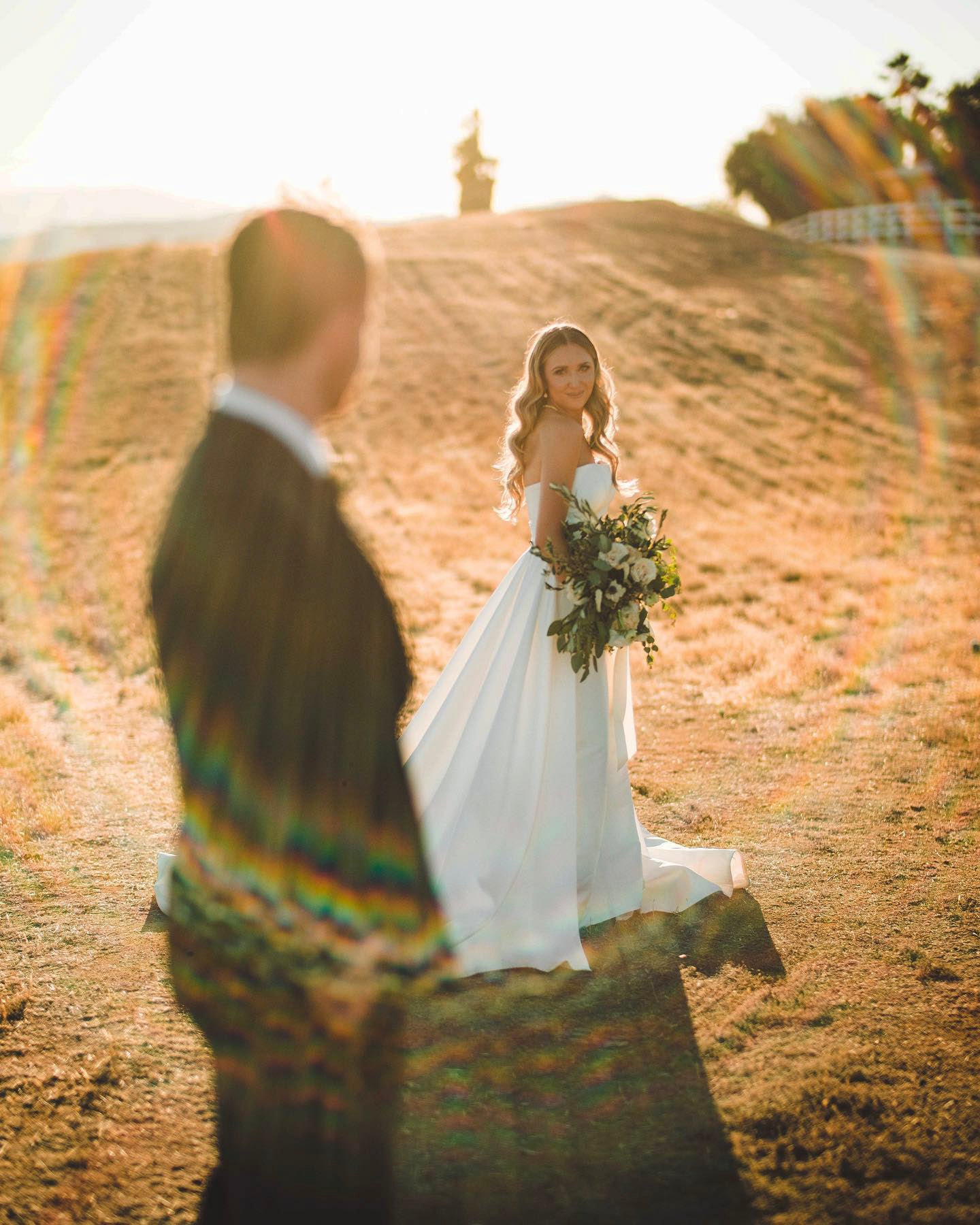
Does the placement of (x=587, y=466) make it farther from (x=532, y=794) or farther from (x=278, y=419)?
(x=278, y=419)

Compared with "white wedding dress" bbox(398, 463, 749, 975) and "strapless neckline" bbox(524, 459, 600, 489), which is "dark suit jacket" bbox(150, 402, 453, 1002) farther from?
"strapless neckline" bbox(524, 459, 600, 489)

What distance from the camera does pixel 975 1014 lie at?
3.88 meters

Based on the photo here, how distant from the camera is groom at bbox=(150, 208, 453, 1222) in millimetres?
1746

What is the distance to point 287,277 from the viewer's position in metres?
1.79

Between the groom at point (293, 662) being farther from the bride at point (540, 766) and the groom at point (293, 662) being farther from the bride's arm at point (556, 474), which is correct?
the bride's arm at point (556, 474)

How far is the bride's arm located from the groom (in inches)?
109

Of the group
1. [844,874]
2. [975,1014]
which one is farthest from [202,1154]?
[844,874]

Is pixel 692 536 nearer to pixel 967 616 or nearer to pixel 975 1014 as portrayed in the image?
pixel 967 616

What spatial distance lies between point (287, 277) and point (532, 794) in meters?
3.15

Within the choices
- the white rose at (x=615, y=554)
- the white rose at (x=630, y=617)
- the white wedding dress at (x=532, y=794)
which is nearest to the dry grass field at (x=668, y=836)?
the white wedding dress at (x=532, y=794)

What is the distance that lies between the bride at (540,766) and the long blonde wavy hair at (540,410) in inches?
0.5

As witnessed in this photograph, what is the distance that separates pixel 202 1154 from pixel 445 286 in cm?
3098

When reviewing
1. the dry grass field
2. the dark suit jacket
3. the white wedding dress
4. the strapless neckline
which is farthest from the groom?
the strapless neckline

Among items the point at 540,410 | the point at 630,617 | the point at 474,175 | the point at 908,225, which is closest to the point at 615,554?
the point at 630,617
